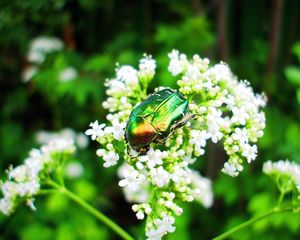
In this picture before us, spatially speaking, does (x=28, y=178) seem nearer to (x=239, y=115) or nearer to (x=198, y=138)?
(x=198, y=138)

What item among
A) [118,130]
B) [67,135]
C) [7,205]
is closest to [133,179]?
[118,130]

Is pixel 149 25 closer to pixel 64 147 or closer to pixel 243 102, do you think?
pixel 64 147

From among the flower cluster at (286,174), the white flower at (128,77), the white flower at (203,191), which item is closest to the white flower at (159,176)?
the white flower at (128,77)

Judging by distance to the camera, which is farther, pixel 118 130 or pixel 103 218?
pixel 103 218

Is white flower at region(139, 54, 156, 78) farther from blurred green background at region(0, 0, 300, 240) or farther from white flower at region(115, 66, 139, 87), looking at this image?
blurred green background at region(0, 0, 300, 240)

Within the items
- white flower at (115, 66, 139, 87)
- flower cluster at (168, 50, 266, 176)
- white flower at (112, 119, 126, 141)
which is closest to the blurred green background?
flower cluster at (168, 50, 266, 176)
